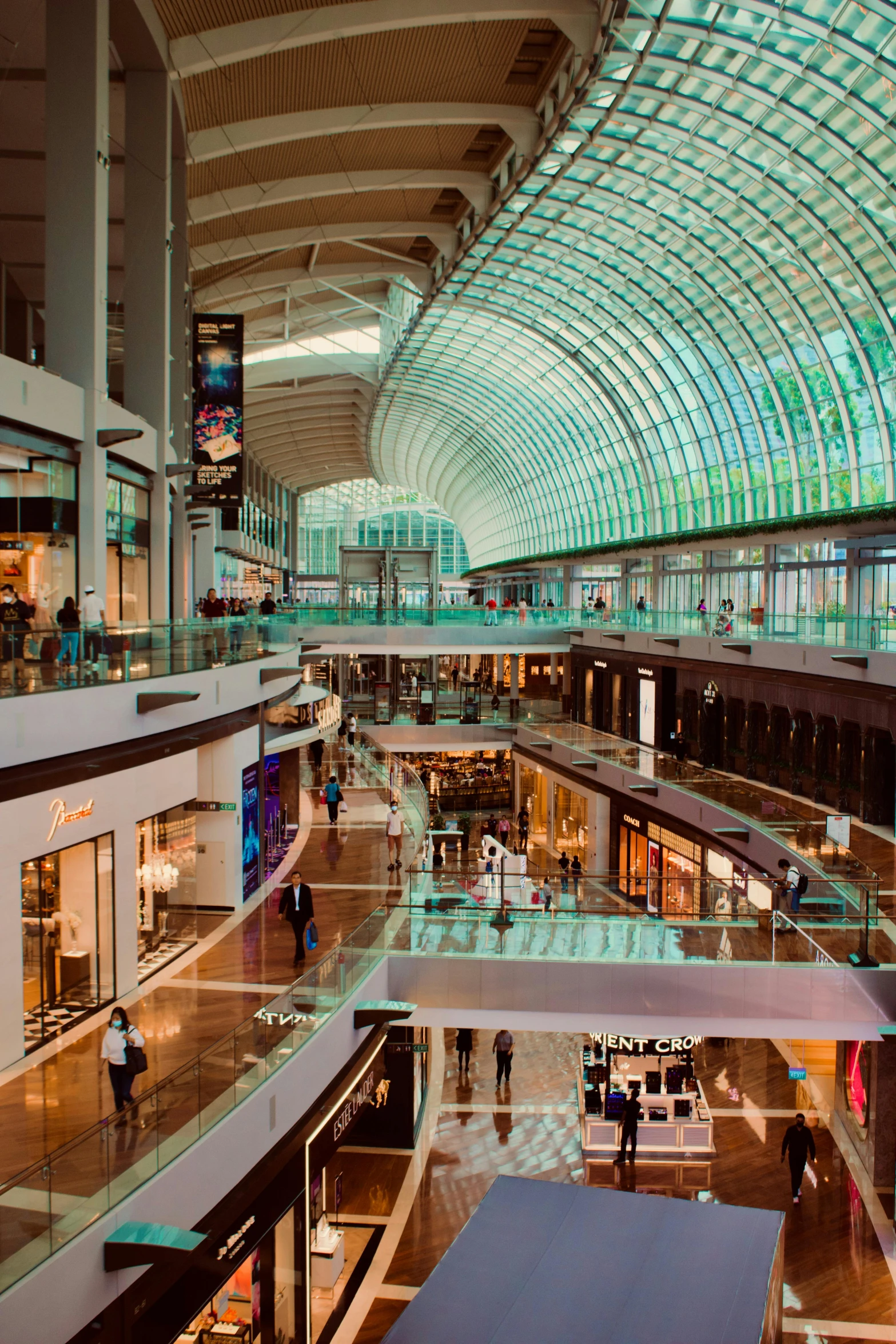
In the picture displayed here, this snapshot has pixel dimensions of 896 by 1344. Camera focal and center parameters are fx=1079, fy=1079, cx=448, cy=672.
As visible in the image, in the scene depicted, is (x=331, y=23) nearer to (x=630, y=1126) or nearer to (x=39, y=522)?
(x=39, y=522)

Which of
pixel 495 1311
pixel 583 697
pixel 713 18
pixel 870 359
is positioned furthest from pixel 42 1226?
pixel 583 697

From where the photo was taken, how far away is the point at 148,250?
21.9 meters

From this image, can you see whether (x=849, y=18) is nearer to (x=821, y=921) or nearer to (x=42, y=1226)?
(x=821, y=921)

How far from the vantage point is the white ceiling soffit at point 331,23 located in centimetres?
2108

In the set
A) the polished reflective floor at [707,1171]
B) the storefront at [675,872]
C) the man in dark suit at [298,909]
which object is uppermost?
the man in dark suit at [298,909]

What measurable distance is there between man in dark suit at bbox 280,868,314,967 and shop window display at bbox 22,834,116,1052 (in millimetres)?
2287

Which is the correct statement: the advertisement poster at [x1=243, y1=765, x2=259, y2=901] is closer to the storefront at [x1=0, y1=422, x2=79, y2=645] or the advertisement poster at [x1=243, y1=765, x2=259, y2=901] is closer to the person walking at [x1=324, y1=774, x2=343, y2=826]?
the storefront at [x1=0, y1=422, x2=79, y2=645]

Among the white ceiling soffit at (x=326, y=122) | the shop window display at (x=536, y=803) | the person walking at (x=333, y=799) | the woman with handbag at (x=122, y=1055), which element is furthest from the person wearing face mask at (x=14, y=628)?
the shop window display at (x=536, y=803)

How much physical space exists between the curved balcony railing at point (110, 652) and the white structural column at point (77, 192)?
13.3ft

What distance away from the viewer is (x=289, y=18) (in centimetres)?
2116

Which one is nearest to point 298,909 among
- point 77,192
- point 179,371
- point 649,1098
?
point 649,1098

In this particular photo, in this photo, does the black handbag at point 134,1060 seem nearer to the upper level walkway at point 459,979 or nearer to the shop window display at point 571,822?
the upper level walkway at point 459,979

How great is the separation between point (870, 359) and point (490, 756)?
25.7 meters

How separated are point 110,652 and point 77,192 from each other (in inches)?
347
